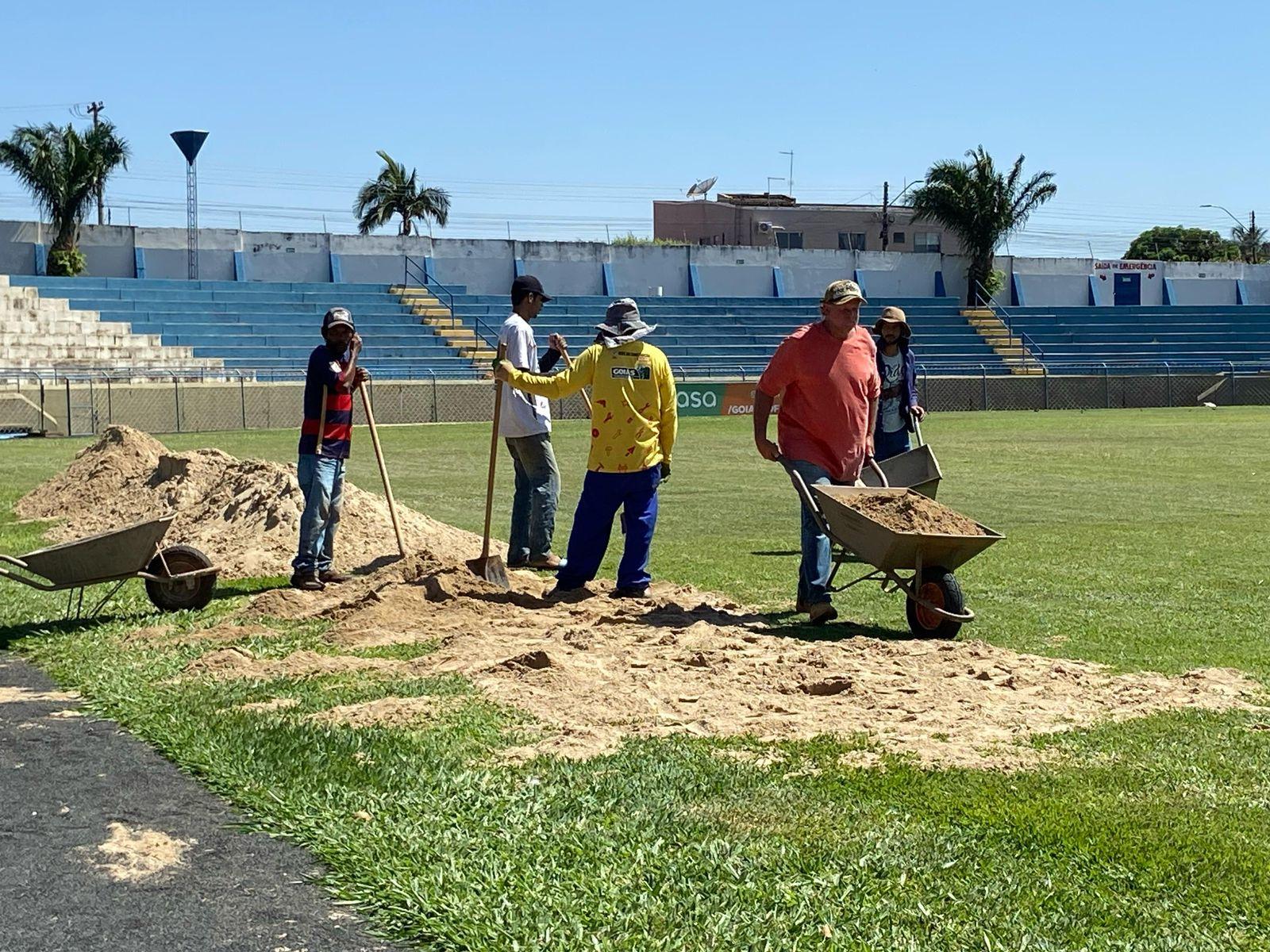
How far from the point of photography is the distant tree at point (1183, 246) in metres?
96.4

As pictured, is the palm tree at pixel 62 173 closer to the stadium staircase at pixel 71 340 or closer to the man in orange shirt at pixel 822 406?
the stadium staircase at pixel 71 340

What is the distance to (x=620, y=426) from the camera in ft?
30.4

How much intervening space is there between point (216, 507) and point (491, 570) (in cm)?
435

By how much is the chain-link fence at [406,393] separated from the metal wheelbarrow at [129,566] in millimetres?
26618

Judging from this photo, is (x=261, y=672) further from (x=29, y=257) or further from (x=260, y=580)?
(x=29, y=257)

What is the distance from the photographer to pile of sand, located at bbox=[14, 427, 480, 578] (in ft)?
38.9

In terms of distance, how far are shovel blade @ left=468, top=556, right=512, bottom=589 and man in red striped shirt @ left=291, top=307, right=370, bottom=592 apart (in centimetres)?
111

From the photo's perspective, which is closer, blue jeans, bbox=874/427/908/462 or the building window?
blue jeans, bbox=874/427/908/462

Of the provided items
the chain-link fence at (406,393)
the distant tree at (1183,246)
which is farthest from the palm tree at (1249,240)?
the chain-link fence at (406,393)

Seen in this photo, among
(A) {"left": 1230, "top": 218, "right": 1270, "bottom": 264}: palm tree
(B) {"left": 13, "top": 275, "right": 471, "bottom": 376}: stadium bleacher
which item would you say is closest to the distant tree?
(A) {"left": 1230, "top": 218, "right": 1270, "bottom": 264}: palm tree

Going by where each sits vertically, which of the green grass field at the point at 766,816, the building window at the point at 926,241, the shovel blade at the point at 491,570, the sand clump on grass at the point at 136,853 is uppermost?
the building window at the point at 926,241

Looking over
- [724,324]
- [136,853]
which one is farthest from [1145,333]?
[136,853]

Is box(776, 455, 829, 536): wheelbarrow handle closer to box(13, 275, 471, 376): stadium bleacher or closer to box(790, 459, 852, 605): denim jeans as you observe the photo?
box(790, 459, 852, 605): denim jeans

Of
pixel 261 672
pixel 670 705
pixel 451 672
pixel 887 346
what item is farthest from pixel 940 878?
pixel 887 346
